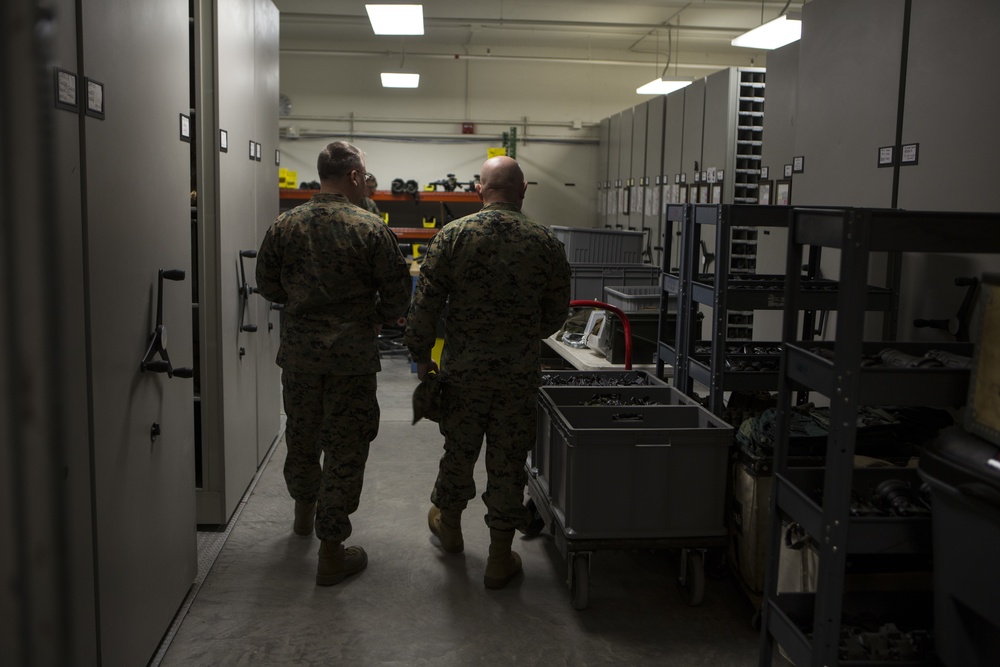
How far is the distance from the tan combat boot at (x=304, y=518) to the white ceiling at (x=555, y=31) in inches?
273

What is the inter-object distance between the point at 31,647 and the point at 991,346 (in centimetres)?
197

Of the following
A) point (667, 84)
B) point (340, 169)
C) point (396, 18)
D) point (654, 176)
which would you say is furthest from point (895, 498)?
point (667, 84)

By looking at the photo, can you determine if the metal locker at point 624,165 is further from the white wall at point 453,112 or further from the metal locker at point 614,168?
the white wall at point 453,112

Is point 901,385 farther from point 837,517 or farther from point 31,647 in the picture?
point 31,647

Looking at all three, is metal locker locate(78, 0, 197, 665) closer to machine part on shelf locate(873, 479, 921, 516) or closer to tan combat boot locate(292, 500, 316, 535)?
tan combat boot locate(292, 500, 316, 535)

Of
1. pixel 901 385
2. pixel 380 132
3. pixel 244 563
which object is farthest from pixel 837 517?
pixel 380 132

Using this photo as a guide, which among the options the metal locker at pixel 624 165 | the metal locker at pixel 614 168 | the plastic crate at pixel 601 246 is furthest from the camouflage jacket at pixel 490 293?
the metal locker at pixel 614 168

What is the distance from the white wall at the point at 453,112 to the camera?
11.1 m

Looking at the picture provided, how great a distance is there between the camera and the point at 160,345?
7.56ft

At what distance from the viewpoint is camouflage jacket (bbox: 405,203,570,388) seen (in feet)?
9.25

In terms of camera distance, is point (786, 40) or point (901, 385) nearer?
point (901, 385)

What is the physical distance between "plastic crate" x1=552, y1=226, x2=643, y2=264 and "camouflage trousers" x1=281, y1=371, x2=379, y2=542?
3526 mm

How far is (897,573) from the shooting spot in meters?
2.18

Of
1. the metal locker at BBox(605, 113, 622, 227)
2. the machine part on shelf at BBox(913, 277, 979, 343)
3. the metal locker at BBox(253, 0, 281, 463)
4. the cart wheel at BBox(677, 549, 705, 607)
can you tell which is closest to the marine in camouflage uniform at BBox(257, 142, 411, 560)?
the metal locker at BBox(253, 0, 281, 463)
